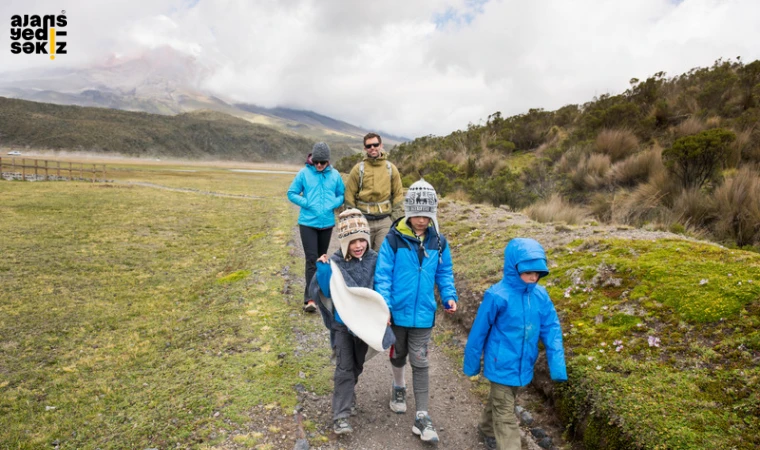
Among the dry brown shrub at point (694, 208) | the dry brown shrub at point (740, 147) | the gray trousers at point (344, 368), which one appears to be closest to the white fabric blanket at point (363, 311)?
the gray trousers at point (344, 368)

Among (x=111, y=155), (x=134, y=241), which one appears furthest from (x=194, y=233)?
(x=111, y=155)

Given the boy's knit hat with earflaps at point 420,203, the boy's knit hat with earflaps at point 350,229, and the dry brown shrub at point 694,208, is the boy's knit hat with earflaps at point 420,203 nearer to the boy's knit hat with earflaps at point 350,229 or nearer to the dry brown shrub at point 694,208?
the boy's knit hat with earflaps at point 350,229

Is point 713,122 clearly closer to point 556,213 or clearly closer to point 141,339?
point 556,213

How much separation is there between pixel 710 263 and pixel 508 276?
2470mm

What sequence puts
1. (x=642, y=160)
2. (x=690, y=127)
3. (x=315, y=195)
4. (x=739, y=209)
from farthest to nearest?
(x=690, y=127) < (x=642, y=160) < (x=739, y=209) < (x=315, y=195)

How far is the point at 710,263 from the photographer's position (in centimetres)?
399

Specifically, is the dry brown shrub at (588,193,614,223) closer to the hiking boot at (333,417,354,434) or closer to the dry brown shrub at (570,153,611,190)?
the dry brown shrub at (570,153,611,190)

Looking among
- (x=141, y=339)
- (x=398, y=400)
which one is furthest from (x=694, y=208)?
(x=141, y=339)

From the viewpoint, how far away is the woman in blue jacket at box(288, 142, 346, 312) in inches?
209

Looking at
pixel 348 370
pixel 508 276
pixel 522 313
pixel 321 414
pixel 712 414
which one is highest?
pixel 508 276

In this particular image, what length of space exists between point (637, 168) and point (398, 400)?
8573 millimetres

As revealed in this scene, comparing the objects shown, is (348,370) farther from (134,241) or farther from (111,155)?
(111,155)

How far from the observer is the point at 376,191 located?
487cm

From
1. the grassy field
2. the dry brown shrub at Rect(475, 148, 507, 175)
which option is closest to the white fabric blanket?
the grassy field
